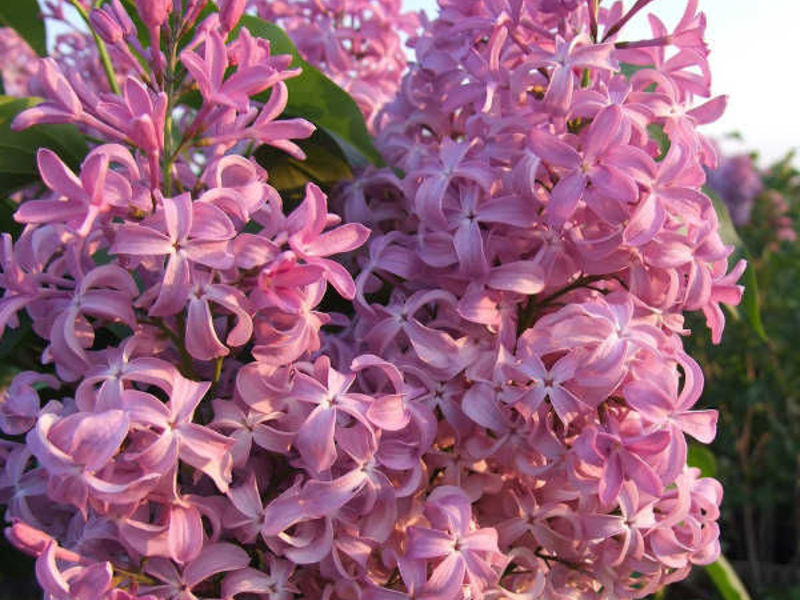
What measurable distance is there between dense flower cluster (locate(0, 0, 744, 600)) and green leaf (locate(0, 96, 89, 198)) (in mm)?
103

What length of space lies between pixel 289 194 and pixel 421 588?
25cm

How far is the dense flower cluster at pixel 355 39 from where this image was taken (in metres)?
0.63

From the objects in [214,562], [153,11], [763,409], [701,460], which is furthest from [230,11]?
[763,409]

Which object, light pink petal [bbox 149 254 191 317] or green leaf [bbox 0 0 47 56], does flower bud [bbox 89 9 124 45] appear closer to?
light pink petal [bbox 149 254 191 317]

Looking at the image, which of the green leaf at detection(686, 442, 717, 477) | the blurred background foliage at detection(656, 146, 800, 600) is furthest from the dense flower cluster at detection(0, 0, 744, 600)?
the blurred background foliage at detection(656, 146, 800, 600)

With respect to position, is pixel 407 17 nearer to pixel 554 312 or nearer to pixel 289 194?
pixel 289 194

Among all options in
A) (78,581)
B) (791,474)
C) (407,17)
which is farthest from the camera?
(791,474)

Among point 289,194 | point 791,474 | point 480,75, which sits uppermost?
point 480,75

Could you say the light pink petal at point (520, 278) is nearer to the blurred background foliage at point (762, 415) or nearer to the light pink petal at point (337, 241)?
the light pink petal at point (337, 241)

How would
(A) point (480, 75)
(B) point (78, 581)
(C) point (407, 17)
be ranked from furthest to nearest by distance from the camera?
(C) point (407, 17) → (A) point (480, 75) → (B) point (78, 581)

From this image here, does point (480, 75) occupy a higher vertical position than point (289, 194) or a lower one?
higher

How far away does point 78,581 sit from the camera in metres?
0.34

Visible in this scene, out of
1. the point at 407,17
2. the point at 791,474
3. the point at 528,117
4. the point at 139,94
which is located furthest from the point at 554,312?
the point at 791,474

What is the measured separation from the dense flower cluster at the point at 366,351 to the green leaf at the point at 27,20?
0.84 ft
